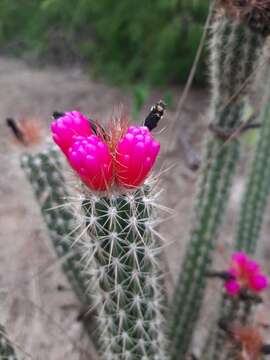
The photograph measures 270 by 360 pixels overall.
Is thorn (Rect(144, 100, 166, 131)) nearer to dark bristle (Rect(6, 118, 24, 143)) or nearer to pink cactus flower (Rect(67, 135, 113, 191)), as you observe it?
pink cactus flower (Rect(67, 135, 113, 191))

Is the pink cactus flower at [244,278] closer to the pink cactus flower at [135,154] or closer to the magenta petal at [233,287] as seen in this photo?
the magenta petal at [233,287]

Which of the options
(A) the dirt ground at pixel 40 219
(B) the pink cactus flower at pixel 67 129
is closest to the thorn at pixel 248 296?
(A) the dirt ground at pixel 40 219

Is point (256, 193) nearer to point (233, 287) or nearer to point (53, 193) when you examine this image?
point (233, 287)

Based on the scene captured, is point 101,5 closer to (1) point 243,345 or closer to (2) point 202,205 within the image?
(2) point 202,205

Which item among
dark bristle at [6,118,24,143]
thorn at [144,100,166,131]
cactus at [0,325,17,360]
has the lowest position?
cactus at [0,325,17,360]

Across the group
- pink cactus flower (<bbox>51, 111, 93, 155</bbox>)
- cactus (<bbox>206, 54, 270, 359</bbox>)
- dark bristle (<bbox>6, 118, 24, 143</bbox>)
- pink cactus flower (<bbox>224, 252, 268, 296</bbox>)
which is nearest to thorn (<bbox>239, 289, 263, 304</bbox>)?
pink cactus flower (<bbox>224, 252, 268, 296</bbox>)

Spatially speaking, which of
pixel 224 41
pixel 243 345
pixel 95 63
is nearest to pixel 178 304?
pixel 243 345

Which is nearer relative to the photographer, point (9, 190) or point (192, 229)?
point (192, 229)
